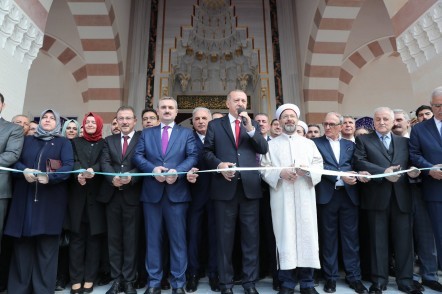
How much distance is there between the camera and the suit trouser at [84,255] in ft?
9.39

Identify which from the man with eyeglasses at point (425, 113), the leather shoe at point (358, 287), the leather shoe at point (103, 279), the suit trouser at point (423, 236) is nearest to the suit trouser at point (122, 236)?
the leather shoe at point (103, 279)

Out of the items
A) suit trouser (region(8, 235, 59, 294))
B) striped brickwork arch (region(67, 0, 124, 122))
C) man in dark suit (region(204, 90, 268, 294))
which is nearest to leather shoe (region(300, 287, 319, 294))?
man in dark suit (region(204, 90, 268, 294))

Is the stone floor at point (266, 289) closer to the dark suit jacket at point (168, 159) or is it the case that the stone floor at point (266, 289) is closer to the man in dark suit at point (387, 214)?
the man in dark suit at point (387, 214)

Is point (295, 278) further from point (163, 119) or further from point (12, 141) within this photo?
point (12, 141)

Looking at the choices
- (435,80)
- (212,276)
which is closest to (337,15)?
(435,80)

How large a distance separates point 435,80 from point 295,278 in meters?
2.72

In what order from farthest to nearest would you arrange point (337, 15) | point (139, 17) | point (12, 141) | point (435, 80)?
1. point (139, 17)
2. point (337, 15)
3. point (435, 80)
4. point (12, 141)

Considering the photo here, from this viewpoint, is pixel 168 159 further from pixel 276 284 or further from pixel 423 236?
A: pixel 423 236

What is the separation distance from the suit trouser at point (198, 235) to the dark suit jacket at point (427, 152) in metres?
1.73

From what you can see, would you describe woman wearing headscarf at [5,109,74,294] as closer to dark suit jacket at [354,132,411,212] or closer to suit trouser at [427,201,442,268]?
dark suit jacket at [354,132,411,212]

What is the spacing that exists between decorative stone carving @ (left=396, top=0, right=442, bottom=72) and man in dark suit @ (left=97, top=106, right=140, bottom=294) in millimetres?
3364

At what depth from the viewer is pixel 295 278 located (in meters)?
2.73

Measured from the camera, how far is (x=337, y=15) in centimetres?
664

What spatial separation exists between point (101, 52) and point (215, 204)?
532 cm
